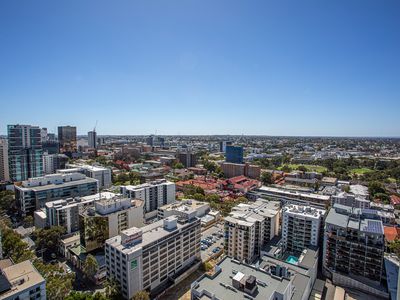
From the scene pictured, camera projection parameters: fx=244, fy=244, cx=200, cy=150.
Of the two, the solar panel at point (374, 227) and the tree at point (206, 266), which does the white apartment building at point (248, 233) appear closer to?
the tree at point (206, 266)

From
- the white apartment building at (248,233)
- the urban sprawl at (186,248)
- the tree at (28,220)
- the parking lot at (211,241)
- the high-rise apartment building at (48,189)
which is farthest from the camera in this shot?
the high-rise apartment building at (48,189)

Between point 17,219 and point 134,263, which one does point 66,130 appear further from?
point 134,263

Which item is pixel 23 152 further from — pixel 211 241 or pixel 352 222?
pixel 352 222

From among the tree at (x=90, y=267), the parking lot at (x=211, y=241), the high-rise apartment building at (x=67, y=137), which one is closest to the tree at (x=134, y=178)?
the parking lot at (x=211, y=241)

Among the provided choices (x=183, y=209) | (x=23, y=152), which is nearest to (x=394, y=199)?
(x=183, y=209)

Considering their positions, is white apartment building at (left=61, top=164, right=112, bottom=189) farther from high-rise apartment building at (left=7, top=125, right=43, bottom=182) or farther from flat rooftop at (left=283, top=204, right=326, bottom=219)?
flat rooftop at (left=283, top=204, right=326, bottom=219)
